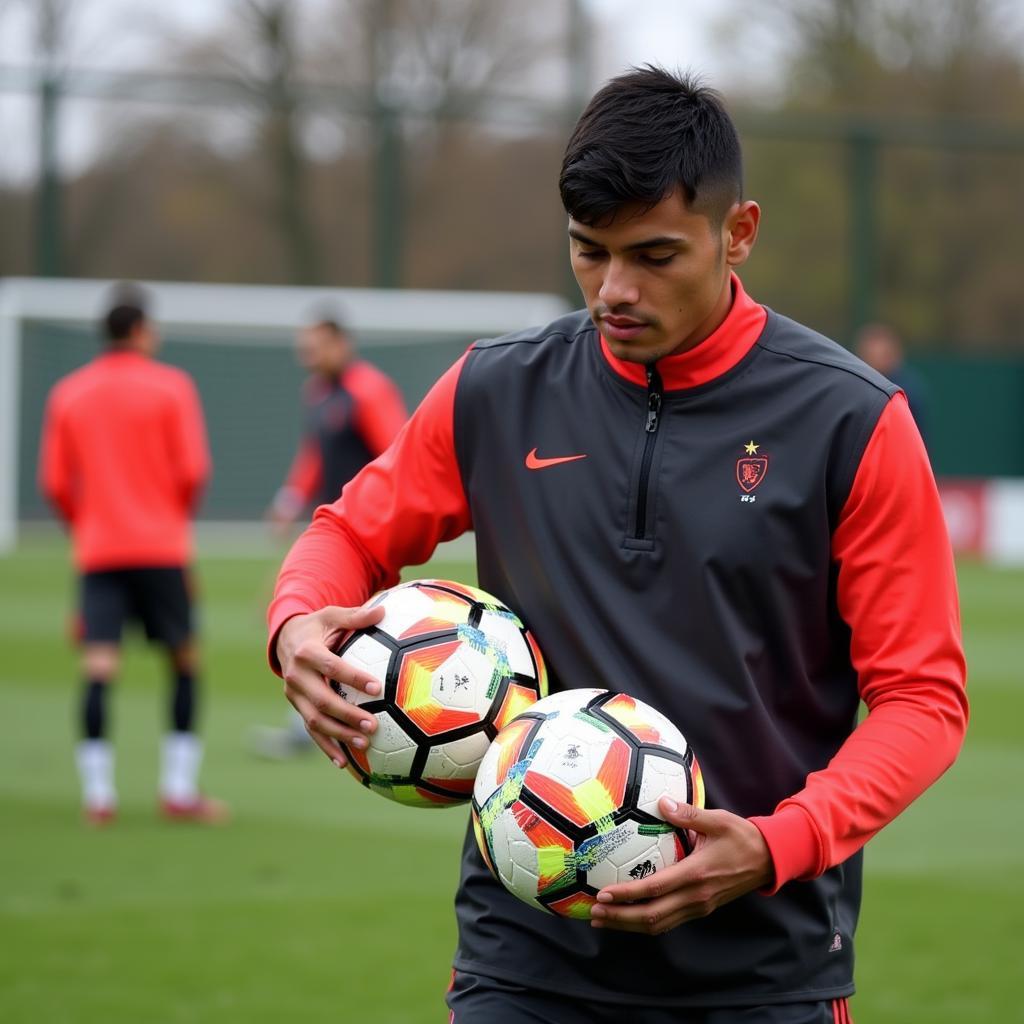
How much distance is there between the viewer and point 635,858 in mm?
2521

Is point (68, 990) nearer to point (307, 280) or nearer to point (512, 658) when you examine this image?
point (512, 658)

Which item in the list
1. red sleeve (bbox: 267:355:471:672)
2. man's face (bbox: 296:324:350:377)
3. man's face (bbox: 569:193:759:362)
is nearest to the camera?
man's face (bbox: 569:193:759:362)

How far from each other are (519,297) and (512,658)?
75.5 ft

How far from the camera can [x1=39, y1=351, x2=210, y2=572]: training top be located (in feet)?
26.5

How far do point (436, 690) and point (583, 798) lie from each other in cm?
34

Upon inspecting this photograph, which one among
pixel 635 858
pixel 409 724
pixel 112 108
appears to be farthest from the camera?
pixel 112 108

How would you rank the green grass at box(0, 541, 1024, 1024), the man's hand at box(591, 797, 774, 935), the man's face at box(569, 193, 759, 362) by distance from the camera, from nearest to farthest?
Result: the man's hand at box(591, 797, 774, 935), the man's face at box(569, 193, 759, 362), the green grass at box(0, 541, 1024, 1024)

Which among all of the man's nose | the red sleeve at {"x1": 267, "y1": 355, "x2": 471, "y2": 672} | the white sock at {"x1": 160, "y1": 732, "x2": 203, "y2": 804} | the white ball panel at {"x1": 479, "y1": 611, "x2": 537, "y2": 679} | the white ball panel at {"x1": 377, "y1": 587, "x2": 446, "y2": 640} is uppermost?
the man's nose

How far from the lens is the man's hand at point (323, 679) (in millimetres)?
2689

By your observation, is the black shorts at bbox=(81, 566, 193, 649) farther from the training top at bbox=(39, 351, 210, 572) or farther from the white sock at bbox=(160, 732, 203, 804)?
the white sock at bbox=(160, 732, 203, 804)

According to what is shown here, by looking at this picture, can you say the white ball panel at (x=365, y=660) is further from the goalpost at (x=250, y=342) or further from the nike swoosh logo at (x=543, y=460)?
the goalpost at (x=250, y=342)

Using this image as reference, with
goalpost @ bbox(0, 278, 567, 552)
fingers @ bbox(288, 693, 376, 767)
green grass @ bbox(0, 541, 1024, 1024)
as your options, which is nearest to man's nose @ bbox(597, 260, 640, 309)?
fingers @ bbox(288, 693, 376, 767)

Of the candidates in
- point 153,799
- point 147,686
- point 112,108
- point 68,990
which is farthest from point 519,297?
point 68,990

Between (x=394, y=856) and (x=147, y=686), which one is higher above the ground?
(x=394, y=856)
